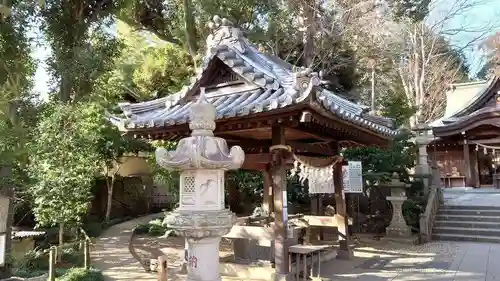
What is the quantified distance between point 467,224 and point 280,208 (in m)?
8.24

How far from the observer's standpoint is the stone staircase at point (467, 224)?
11.6 meters

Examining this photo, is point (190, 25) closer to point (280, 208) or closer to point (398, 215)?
point (280, 208)

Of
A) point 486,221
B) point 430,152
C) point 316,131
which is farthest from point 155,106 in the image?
point 430,152

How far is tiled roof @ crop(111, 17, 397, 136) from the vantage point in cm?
602

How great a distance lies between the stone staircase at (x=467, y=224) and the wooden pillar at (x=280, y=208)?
7.11 meters

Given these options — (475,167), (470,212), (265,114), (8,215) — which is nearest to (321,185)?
(265,114)

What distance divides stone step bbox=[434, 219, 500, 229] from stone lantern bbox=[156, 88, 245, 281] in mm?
10410

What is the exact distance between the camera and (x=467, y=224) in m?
12.3

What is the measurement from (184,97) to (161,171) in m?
5.59

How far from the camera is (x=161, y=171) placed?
13.2m

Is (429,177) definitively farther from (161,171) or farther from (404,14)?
(161,171)

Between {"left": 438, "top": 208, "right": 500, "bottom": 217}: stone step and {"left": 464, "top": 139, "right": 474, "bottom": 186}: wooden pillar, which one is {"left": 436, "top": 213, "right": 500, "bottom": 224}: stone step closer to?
{"left": 438, "top": 208, "right": 500, "bottom": 217}: stone step

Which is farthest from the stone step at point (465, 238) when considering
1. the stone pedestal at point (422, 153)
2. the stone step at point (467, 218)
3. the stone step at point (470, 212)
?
the stone pedestal at point (422, 153)

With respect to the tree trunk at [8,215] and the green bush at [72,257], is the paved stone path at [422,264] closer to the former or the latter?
the tree trunk at [8,215]
